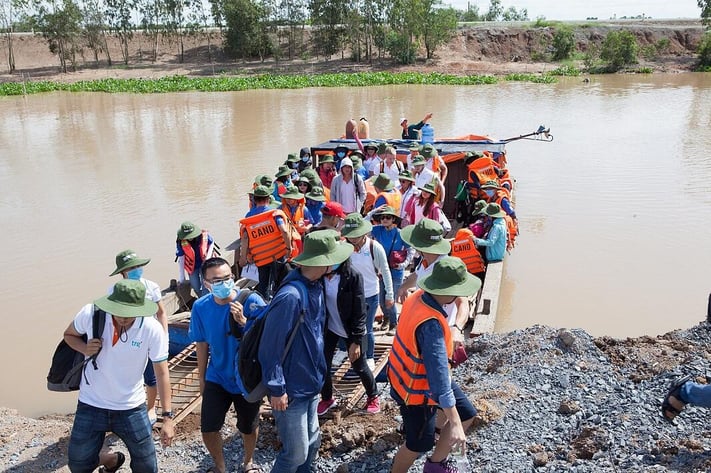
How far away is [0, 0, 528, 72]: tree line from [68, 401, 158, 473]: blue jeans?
5134 centimetres

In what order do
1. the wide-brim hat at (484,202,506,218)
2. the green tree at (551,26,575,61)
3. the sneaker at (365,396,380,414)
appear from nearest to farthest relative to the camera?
the sneaker at (365,396,380,414), the wide-brim hat at (484,202,506,218), the green tree at (551,26,575,61)

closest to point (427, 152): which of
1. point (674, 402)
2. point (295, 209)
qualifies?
point (295, 209)

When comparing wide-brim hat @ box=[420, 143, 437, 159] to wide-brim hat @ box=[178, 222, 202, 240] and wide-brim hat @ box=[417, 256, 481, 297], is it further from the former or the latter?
wide-brim hat @ box=[417, 256, 481, 297]

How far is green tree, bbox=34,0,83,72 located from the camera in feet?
178

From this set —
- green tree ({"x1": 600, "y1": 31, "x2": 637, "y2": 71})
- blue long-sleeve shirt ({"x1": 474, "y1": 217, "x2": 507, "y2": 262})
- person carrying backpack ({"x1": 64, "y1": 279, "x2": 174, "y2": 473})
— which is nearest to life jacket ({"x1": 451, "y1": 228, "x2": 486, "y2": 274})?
blue long-sleeve shirt ({"x1": 474, "y1": 217, "x2": 507, "y2": 262})

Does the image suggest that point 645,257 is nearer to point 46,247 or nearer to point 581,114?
point 46,247

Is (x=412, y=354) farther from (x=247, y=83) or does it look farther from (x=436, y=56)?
(x=436, y=56)

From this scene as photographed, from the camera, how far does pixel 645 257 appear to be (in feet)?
34.4

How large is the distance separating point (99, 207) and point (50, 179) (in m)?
3.90

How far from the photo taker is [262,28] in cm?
5897

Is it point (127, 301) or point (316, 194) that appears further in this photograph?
point (316, 194)

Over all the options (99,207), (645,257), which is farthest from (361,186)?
(99,207)

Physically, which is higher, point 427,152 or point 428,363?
point 427,152

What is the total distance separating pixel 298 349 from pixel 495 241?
4420 millimetres
